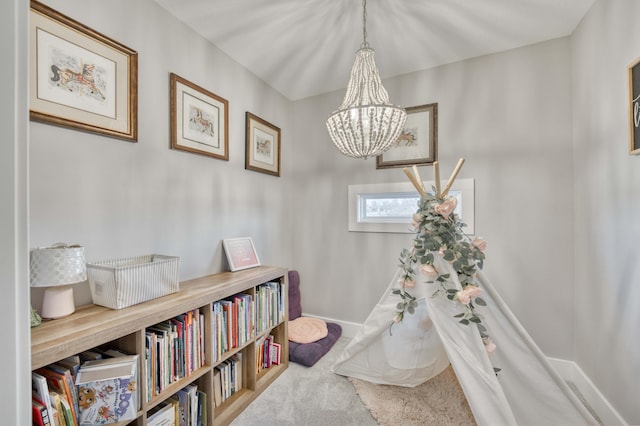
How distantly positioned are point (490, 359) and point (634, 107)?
1.48m

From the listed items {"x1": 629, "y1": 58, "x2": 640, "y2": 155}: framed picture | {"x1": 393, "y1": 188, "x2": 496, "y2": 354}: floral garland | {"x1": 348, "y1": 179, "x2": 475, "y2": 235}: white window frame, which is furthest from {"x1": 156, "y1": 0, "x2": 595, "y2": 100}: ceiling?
{"x1": 393, "y1": 188, "x2": 496, "y2": 354}: floral garland

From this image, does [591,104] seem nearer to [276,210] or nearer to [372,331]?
[372,331]

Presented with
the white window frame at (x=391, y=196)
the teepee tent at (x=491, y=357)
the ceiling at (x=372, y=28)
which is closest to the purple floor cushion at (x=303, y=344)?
the teepee tent at (x=491, y=357)

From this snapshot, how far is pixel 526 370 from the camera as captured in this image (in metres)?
1.51

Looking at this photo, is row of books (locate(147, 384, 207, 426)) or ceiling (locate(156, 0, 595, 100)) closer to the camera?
row of books (locate(147, 384, 207, 426))

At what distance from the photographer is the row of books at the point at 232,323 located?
1624 millimetres

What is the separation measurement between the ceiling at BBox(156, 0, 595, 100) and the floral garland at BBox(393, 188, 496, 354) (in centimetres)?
124

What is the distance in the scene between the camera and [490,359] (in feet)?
5.22

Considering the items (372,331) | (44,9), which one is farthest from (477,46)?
(44,9)

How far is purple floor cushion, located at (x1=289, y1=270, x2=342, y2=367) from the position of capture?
2.24m

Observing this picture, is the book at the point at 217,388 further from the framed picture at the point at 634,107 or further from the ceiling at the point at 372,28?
the framed picture at the point at 634,107

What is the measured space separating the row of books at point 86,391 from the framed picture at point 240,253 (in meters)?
1.01

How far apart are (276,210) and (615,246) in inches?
98.7

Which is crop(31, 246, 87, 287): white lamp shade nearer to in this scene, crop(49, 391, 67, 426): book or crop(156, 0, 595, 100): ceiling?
crop(49, 391, 67, 426): book
